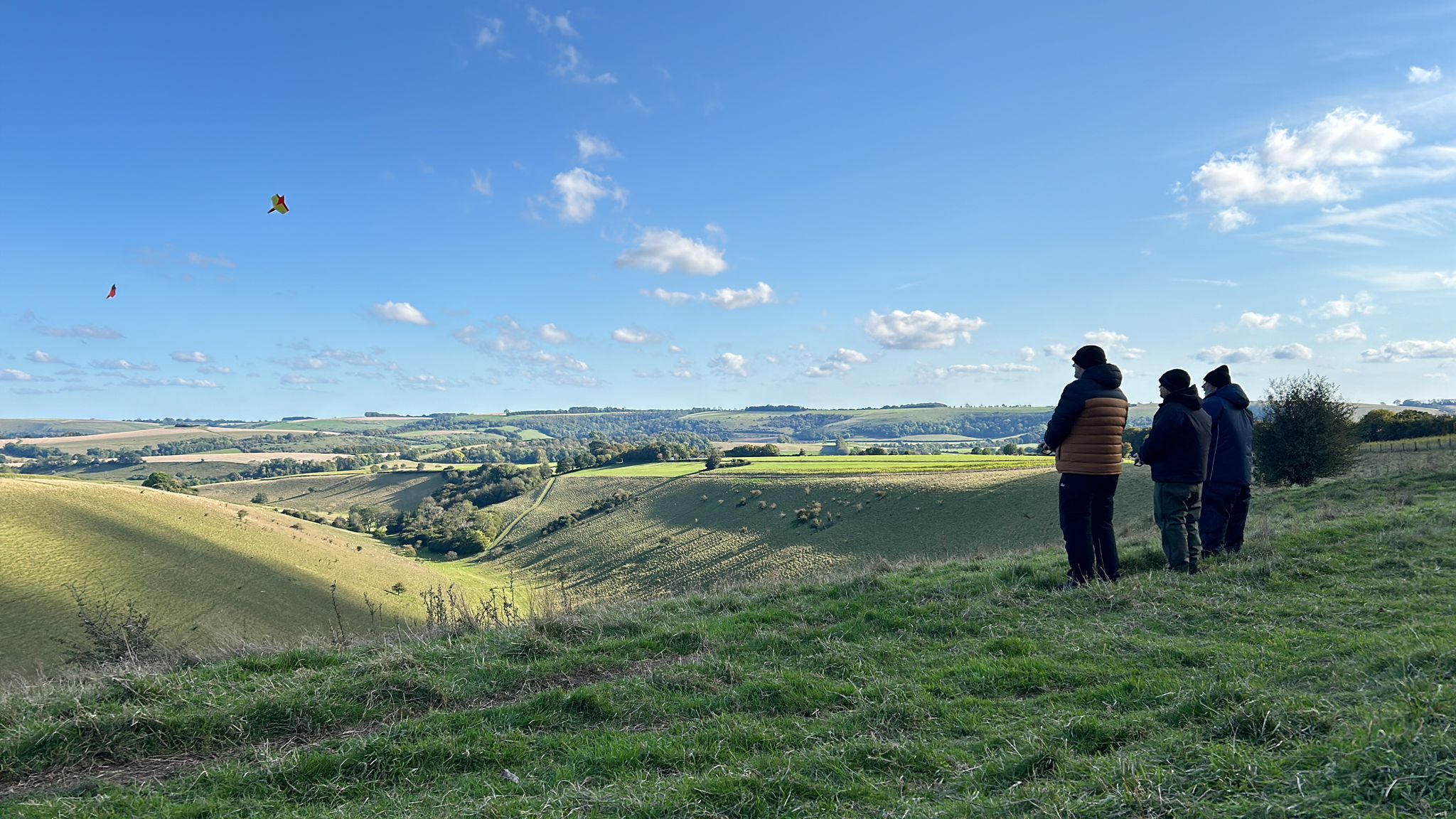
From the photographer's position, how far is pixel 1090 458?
24.7 ft

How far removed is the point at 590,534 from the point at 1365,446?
54.2 m

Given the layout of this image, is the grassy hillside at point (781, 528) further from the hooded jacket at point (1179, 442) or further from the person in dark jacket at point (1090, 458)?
the hooded jacket at point (1179, 442)

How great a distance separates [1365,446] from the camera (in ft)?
116

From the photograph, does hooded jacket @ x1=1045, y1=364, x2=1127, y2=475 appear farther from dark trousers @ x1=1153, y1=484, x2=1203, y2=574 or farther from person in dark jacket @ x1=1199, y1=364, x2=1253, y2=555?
person in dark jacket @ x1=1199, y1=364, x2=1253, y2=555

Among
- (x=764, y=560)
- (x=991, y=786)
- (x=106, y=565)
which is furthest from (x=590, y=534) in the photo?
(x=991, y=786)

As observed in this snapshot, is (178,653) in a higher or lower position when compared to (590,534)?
higher

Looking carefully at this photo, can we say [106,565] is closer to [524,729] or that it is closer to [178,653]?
[178,653]

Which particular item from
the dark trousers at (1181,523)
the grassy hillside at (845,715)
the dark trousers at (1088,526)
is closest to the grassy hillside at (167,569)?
the grassy hillside at (845,715)

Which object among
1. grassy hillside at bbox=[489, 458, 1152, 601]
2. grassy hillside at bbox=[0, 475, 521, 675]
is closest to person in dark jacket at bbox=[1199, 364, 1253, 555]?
grassy hillside at bbox=[489, 458, 1152, 601]

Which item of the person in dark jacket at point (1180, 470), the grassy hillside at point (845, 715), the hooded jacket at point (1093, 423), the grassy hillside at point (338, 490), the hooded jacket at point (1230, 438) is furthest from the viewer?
the grassy hillside at point (338, 490)

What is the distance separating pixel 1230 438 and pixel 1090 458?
2.81 m

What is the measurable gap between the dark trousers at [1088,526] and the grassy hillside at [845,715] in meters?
0.39

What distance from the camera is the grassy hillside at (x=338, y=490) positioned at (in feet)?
305

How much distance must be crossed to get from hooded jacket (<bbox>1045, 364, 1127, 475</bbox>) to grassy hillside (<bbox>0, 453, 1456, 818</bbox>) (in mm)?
1426
